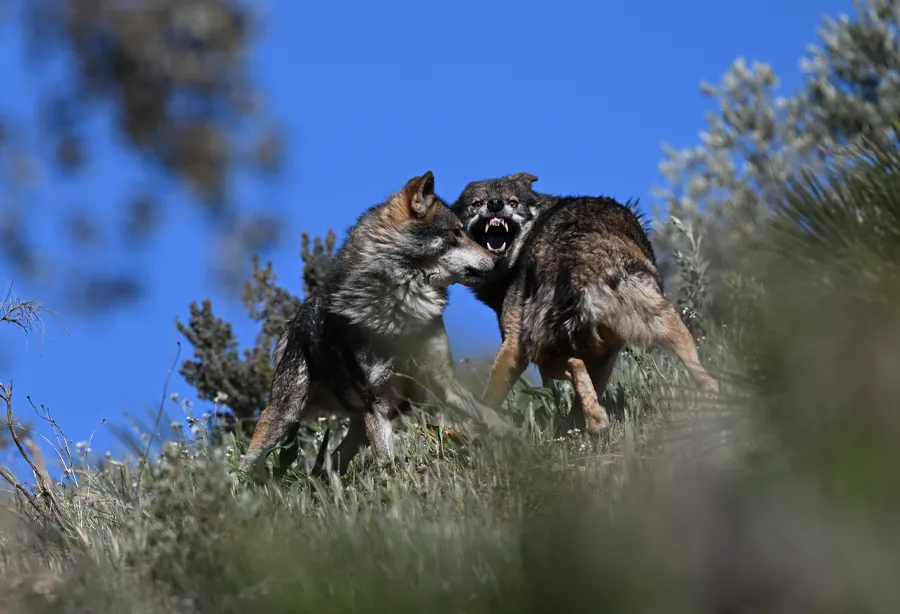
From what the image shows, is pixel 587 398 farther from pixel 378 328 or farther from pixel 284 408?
pixel 284 408

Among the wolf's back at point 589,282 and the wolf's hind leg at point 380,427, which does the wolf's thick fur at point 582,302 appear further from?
the wolf's hind leg at point 380,427

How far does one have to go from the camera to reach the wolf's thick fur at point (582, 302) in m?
7.57

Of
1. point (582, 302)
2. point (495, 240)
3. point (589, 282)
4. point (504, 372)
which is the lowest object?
point (504, 372)

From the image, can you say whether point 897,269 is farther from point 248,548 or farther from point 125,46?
point 125,46

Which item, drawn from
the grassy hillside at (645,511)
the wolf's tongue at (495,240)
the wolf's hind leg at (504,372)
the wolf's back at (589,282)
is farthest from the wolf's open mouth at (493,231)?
the grassy hillside at (645,511)

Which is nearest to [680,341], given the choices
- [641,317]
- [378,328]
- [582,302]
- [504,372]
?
[641,317]

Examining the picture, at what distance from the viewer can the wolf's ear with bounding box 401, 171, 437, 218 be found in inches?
356

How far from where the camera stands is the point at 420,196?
9.13 metres

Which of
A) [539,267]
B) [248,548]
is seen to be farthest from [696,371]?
[248,548]

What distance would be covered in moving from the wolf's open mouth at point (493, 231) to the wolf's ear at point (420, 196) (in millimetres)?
738

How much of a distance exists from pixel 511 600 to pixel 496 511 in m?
1.52

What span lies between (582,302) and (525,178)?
2923 millimetres

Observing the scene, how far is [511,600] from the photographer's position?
143 inches

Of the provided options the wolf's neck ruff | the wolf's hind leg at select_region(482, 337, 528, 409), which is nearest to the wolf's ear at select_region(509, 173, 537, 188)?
the wolf's neck ruff
